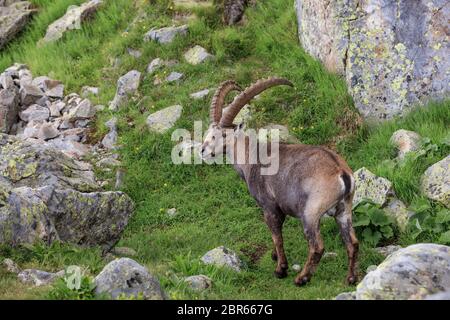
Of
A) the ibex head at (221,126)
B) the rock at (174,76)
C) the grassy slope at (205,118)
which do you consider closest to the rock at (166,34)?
the grassy slope at (205,118)

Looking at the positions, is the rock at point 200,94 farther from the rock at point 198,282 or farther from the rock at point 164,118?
the rock at point 198,282

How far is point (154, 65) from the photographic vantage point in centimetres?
1681

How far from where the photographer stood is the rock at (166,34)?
677 inches

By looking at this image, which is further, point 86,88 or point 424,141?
point 86,88

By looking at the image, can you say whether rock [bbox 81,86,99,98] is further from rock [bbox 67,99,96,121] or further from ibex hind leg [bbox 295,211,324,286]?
ibex hind leg [bbox 295,211,324,286]

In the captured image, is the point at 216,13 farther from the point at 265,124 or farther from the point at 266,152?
the point at 266,152

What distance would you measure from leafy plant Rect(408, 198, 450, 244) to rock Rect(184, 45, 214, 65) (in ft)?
22.7

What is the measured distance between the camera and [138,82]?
1652cm

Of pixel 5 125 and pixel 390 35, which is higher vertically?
pixel 390 35

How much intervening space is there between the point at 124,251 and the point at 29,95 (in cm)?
680

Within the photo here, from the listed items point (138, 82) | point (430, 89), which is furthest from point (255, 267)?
point (138, 82)

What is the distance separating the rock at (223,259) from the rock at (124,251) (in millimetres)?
1638

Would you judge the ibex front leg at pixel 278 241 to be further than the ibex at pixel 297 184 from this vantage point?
Yes
